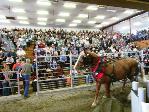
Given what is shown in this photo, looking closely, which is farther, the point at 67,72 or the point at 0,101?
the point at 67,72

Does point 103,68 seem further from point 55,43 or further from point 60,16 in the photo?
point 60,16

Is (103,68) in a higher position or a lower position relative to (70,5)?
lower

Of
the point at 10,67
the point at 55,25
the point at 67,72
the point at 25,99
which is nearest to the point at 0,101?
the point at 25,99

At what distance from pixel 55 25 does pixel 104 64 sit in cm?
2464

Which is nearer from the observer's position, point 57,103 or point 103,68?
point 103,68

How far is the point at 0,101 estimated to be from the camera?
362 inches

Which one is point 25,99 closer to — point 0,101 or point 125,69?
point 0,101

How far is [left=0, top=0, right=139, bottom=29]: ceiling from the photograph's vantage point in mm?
20750

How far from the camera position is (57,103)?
27.4 feet

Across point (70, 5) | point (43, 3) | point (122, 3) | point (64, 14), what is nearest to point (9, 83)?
point (122, 3)

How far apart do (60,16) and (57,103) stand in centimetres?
1914

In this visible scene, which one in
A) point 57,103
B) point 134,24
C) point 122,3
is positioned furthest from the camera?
point 134,24

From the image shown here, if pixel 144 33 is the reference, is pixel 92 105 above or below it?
below

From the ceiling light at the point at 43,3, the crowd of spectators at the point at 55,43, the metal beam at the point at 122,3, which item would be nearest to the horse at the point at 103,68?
the metal beam at the point at 122,3
